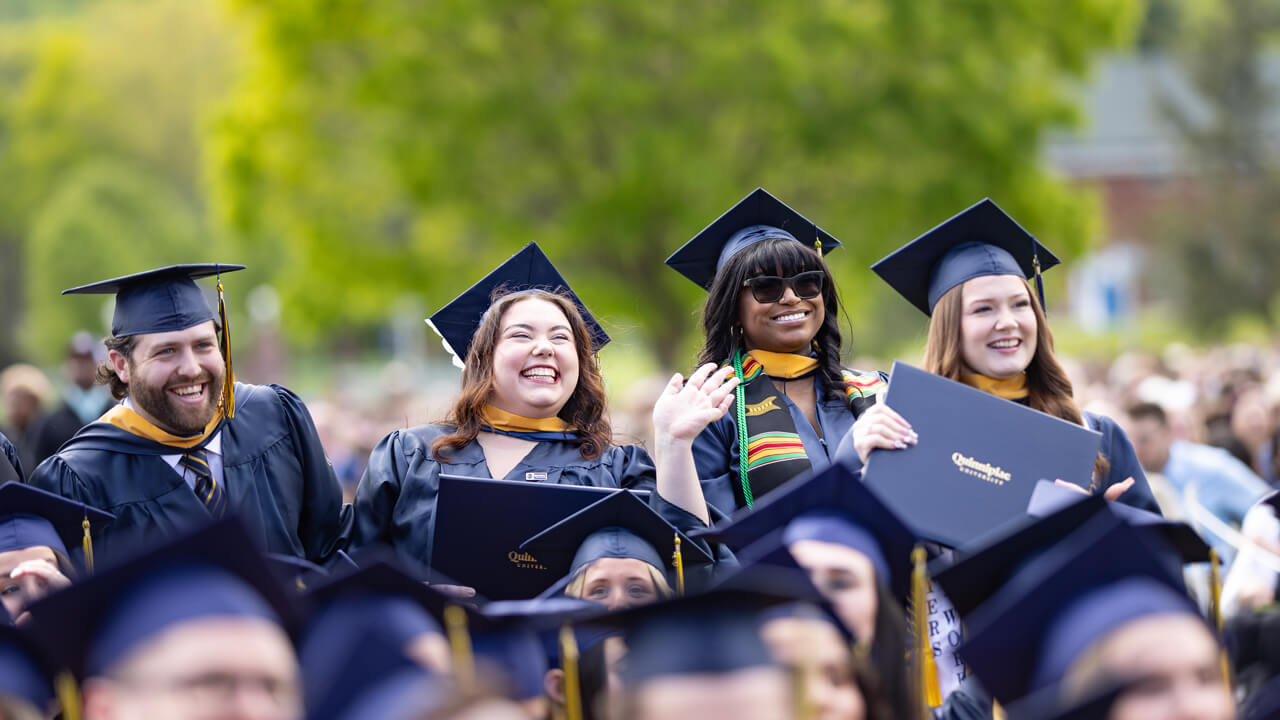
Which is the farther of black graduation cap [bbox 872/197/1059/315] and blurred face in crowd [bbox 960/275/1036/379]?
black graduation cap [bbox 872/197/1059/315]

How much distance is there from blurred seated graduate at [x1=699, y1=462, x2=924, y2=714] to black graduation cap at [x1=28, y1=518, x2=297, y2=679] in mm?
1142

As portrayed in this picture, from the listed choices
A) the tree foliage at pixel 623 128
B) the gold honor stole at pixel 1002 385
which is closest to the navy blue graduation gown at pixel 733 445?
the gold honor stole at pixel 1002 385

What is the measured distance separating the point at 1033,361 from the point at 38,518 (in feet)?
9.79

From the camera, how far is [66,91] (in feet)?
123

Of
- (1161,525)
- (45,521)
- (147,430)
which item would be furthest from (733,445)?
(45,521)

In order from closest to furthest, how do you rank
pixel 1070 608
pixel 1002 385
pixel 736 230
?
pixel 1070 608
pixel 1002 385
pixel 736 230

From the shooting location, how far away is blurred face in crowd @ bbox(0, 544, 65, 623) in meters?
3.27

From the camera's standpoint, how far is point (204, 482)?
4.06m

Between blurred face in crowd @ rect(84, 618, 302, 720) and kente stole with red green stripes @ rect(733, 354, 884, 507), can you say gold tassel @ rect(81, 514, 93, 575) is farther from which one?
kente stole with red green stripes @ rect(733, 354, 884, 507)

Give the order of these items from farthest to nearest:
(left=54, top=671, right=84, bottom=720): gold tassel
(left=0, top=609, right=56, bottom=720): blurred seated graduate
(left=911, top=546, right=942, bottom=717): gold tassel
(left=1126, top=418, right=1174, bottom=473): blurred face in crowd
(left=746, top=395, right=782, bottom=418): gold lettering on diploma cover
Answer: (left=1126, top=418, right=1174, bottom=473): blurred face in crowd
(left=746, top=395, right=782, bottom=418): gold lettering on diploma cover
(left=911, top=546, right=942, bottom=717): gold tassel
(left=0, top=609, right=56, bottom=720): blurred seated graduate
(left=54, top=671, right=84, bottom=720): gold tassel

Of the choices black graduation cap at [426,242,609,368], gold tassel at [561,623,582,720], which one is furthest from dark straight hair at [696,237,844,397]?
gold tassel at [561,623,582,720]

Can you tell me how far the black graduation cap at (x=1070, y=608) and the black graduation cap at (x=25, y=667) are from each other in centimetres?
193

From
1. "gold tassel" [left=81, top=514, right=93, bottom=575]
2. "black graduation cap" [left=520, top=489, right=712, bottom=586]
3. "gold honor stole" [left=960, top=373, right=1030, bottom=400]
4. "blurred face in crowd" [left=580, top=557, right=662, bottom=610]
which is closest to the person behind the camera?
"blurred face in crowd" [left=580, top=557, right=662, bottom=610]

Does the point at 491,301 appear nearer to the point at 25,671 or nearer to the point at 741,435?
the point at 741,435
